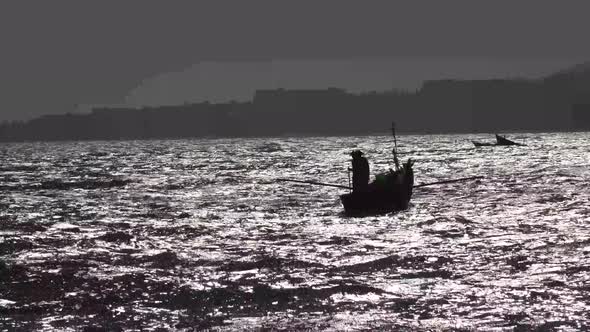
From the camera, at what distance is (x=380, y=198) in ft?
99.8

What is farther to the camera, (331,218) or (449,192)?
(449,192)

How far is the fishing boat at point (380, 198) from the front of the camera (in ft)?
98.3

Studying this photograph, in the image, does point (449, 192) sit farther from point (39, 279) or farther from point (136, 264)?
point (39, 279)

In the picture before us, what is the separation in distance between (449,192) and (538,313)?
2789cm

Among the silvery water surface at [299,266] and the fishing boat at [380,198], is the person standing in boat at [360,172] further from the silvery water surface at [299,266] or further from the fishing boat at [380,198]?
the silvery water surface at [299,266]

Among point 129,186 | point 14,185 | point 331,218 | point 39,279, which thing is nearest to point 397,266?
point 39,279

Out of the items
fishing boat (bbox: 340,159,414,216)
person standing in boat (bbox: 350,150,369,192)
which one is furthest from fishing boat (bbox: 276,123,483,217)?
person standing in boat (bbox: 350,150,369,192)

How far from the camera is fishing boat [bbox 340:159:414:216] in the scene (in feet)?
98.3

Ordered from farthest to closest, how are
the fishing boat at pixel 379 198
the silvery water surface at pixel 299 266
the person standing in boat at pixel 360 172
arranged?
the person standing in boat at pixel 360 172 < the fishing boat at pixel 379 198 < the silvery water surface at pixel 299 266

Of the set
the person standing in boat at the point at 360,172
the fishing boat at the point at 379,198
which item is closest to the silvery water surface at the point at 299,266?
the fishing boat at the point at 379,198

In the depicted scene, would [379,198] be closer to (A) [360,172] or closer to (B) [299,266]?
(A) [360,172]

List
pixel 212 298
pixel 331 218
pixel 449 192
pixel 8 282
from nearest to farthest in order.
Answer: pixel 212 298, pixel 8 282, pixel 331 218, pixel 449 192

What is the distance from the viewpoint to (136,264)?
18.7m

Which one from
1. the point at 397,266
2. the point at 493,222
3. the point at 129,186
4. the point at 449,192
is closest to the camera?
the point at 397,266
